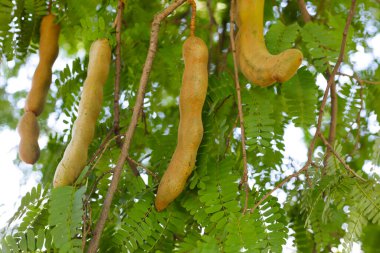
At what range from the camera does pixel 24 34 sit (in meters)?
1.85

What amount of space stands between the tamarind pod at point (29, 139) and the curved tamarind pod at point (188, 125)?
17.5 inches

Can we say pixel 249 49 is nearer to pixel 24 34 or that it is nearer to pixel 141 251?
pixel 141 251

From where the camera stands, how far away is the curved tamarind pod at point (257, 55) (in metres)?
1.15

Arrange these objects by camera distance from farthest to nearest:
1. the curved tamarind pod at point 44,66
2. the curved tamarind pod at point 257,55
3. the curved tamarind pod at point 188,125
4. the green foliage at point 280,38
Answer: the curved tamarind pod at point 44,66 → the green foliage at point 280,38 → the curved tamarind pod at point 188,125 → the curved tamarind pod at point 257,55

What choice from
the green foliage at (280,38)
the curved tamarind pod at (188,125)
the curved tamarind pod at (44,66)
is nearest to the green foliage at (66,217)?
the curved tamarind pod at (188,125)

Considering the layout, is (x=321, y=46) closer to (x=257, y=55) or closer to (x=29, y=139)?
(x=257, y=55)

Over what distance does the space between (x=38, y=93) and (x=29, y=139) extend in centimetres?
17

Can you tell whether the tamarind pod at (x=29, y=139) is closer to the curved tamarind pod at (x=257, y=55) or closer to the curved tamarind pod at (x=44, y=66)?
the curved tamarind pod at (x=44, y=66)

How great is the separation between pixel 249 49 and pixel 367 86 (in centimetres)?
80

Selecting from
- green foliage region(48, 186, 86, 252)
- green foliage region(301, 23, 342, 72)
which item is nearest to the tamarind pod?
green foliage region(48, 186, 86, 252)

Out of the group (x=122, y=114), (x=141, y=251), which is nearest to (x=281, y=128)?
(x=122, y=114)

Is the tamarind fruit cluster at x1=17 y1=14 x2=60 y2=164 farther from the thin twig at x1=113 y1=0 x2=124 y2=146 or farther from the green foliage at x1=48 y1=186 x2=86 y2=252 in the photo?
the green foliage at x1=48 y1=186 x2=86 y2=252

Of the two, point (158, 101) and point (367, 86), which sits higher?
point (158, 101)

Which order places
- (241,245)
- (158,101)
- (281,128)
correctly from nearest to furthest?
(241,245)
(281,128)
(158,101)
